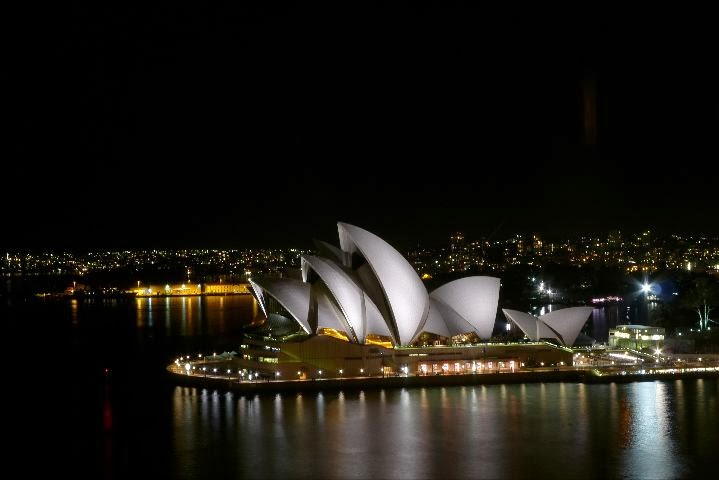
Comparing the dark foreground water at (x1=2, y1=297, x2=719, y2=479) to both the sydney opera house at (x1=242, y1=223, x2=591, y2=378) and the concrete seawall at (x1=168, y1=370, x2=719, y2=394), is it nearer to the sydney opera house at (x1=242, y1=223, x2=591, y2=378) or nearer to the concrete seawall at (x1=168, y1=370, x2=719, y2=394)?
the concrete seawall at (x1=168, y1=370, x2=719, y2=394)

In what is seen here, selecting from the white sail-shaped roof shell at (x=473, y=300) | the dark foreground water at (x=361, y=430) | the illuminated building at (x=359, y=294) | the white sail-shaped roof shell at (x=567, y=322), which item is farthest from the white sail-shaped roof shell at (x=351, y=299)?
the white sail-shaped roof shell at (x=567, y=322)

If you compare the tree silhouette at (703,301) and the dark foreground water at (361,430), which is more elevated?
the tree silhouette at (703,301)

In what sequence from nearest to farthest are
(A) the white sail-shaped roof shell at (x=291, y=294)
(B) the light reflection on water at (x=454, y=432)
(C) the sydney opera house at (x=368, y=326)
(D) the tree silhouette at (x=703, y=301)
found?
(B) the light reflection on water at (x=454, y=432) < (C) the sydney opera house at (x=368, y=326) < (A) the white sail-shaped roof shell at (x=291, y=294) < (D) the tree silhouette at (x=703, y=301)

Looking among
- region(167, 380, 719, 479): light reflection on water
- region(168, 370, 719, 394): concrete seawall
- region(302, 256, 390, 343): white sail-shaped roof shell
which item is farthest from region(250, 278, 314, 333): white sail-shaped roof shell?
region(167, 380, 719, 479): light reflection on water

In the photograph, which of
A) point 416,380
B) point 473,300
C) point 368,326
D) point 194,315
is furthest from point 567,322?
point 194,315

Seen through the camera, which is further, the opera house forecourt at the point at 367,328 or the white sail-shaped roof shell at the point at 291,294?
the white sail-shaped roof shell at the point at 291,294

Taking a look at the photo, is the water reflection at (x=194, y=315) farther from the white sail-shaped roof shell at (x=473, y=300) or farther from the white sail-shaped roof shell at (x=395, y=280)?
the white sail-shaped roof shell at (x=395, y=280)

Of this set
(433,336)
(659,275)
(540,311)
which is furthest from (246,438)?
(659,275)
